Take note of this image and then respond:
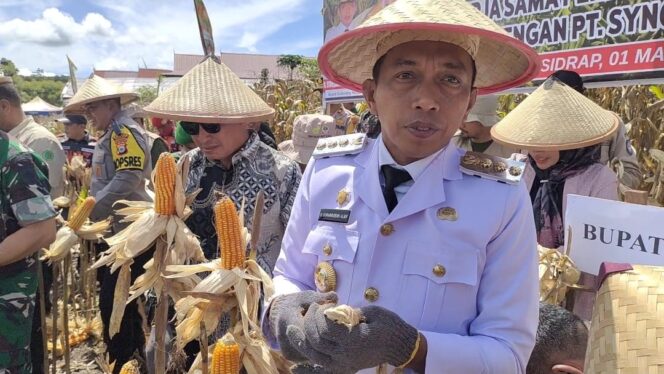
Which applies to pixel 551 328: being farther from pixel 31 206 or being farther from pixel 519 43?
pixel 31 206

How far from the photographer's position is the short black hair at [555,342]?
1644mm

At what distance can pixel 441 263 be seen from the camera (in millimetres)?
1214

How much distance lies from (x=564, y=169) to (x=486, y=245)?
1.82 metres

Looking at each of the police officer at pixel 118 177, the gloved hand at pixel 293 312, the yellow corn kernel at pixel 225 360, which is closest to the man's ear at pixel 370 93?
the gloved hand at pixel 293 312

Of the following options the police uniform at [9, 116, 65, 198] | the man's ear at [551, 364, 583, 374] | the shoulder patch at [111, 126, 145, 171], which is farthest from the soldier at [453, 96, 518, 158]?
the police uniform at [9, 116, 65, 198]

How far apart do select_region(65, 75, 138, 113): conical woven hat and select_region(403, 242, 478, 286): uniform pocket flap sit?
3.74 metres

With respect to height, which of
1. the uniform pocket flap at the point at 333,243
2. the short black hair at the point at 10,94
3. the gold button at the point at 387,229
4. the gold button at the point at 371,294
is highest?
the short black hair at the point at 10,94

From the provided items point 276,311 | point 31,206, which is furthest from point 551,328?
point 31,206

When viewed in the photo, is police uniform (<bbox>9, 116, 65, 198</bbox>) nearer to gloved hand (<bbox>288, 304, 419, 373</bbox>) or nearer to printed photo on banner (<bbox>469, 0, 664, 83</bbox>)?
printed photo on banner (<bbox>469, 0, 664, 83</bbox>)

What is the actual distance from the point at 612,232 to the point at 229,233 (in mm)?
1356

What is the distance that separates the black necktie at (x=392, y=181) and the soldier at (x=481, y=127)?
7.85ft

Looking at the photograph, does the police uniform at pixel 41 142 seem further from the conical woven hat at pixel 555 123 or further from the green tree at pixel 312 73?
the conical woven hat at pixel 555 123

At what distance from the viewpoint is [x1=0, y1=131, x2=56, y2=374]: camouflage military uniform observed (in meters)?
2.32

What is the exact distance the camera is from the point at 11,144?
236cm
